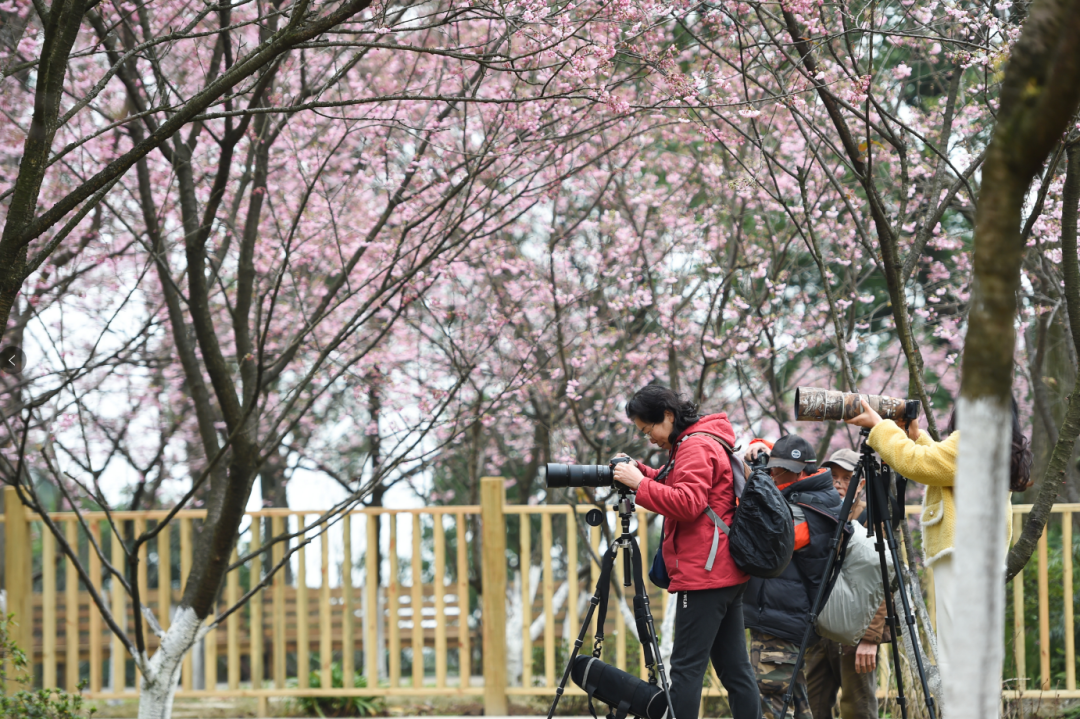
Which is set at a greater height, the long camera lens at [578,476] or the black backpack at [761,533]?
the long camera lens at [578,476]

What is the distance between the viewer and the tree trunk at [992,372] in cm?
154

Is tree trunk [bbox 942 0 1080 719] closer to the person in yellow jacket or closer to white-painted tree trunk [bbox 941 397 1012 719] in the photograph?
white-painted tree trunk [bbox 941 397 1012 719]

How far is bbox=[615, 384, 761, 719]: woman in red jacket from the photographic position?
10.4 ft

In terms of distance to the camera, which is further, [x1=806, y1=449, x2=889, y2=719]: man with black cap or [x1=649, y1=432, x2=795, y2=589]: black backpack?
[x1=806, y1=449, x2=889, y2=719]: man with black cap

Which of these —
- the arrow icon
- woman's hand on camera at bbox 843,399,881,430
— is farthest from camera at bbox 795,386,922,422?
the arrow icon

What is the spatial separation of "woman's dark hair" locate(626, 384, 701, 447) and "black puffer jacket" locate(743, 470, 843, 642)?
27.6 inches

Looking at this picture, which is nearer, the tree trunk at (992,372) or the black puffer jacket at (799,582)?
the tree trunk at (992,372)

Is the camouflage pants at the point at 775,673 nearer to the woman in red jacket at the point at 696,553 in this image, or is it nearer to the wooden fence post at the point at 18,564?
the woman in red jacket at the point at 696,553

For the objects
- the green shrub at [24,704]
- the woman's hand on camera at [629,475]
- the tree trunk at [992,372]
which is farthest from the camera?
the green shrub at [24,704]

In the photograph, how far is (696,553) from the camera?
3.21 meters

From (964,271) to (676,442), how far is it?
4.90 meters

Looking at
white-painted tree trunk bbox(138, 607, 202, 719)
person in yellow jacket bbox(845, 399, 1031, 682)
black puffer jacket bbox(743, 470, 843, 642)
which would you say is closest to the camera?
person in yellow jacket bbox(845, 399, 1031, 682)

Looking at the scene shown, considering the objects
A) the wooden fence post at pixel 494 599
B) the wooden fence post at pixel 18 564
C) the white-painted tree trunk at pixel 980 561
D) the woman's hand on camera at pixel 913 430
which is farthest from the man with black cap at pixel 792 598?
the wooden fence post at pixel 18 564

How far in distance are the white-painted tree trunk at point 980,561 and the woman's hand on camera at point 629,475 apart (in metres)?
1.71
